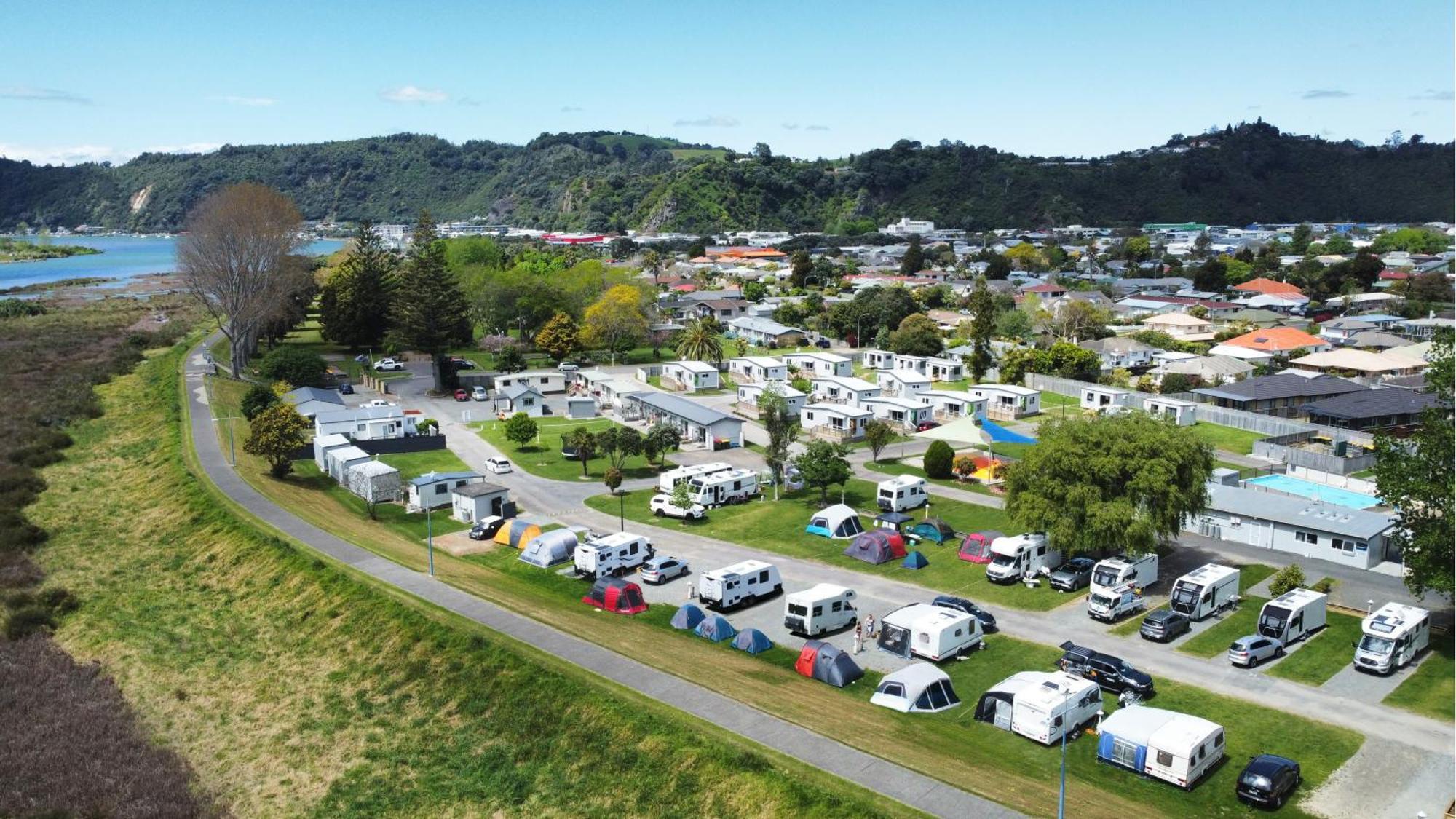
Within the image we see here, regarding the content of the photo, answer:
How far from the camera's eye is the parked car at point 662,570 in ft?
89.4

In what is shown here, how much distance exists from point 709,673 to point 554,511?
1531cm

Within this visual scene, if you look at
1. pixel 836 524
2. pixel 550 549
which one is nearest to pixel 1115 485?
pixel 836 524

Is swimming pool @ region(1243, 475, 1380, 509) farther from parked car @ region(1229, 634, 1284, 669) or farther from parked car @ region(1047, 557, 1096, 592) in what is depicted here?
parked car @ region(1229, 634, 1284, 669)

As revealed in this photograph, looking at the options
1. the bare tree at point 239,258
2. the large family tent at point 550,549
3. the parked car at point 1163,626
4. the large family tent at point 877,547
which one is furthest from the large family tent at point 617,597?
the bare tree at point 239,258

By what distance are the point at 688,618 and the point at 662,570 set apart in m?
3.38

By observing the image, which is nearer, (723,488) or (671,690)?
(671,690)

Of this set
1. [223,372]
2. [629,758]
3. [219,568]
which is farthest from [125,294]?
[629,758]

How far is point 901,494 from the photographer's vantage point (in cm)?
3331

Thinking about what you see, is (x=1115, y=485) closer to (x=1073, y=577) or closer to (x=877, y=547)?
(x=1073, y=577)

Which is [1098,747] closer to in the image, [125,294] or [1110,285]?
[1110,285]

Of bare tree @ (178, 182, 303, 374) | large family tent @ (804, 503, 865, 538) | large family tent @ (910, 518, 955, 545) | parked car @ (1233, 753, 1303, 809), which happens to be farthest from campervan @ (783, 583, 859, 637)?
bare tree @ (178, 182, 303, 374)

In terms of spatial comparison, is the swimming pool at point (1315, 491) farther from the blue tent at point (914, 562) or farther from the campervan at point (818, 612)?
the campervan at point (818, 612)

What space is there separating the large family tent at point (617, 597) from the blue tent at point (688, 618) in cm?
141

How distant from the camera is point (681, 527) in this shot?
3281 cm
